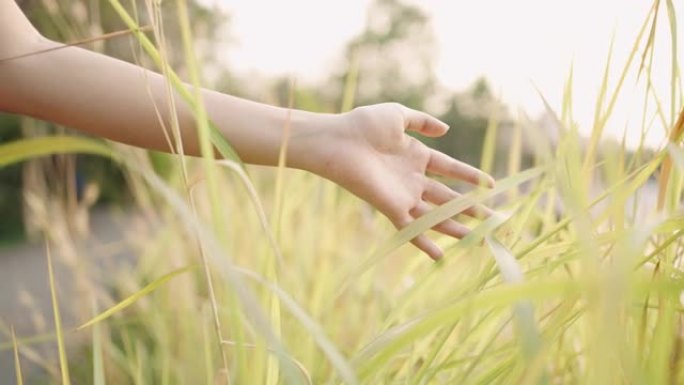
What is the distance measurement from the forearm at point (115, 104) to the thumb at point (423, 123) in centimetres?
12

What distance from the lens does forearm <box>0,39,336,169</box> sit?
0.85 metres

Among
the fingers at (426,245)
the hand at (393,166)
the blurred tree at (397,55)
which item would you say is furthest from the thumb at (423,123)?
the blurred tree at (397,55)

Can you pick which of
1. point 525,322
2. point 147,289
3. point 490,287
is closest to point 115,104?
point 147,289

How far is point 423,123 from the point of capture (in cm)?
94

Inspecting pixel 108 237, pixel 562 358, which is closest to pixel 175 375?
pixel 562 358

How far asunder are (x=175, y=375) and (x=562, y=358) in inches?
33.4

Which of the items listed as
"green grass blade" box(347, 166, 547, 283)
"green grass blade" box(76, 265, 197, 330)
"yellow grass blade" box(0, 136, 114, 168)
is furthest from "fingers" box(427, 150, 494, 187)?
"yellow grass blade" box(0, 136, 114, 168)

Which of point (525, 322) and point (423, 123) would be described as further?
point (423, 123)

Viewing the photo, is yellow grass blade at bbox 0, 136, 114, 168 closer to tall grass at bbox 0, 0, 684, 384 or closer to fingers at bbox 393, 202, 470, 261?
tall grass at bbox 0, 0, 684, 384

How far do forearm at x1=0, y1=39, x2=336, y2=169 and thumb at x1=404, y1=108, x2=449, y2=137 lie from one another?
12 centimetres

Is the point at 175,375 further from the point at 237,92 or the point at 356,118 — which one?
the point at 237,92

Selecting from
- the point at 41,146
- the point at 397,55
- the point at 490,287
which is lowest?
the point at 490,287

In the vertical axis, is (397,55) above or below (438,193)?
above

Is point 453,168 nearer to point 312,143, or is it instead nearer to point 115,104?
point 312,143
